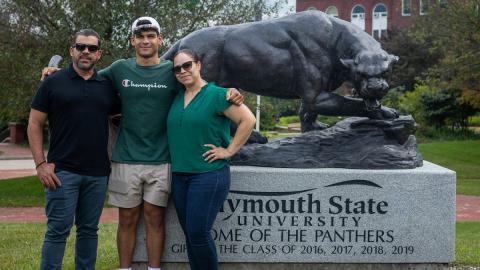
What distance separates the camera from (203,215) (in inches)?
172

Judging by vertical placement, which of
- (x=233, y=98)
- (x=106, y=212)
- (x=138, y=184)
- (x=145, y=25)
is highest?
(x=145, y=25)

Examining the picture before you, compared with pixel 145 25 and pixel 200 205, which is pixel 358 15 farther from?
pixel 200 205

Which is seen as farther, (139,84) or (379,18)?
(379,18)

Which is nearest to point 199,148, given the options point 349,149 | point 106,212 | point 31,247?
point 349,149

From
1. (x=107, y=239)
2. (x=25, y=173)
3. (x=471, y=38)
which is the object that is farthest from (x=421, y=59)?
(x=107, y=239)

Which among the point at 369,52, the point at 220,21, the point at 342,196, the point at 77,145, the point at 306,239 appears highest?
the point at 220,21

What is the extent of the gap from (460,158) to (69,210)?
18.0 metres

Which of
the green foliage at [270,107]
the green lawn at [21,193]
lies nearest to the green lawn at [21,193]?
the green lawn at [21,193]

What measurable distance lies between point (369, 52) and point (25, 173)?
1522cm

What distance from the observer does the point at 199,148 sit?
14.4 ft

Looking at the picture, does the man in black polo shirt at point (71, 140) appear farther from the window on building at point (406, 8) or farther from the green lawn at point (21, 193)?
the window on building at point (406, 8)

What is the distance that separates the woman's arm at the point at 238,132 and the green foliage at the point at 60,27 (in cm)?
746

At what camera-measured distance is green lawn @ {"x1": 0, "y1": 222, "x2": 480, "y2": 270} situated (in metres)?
6.58

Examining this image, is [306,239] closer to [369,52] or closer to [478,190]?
[369,52]
